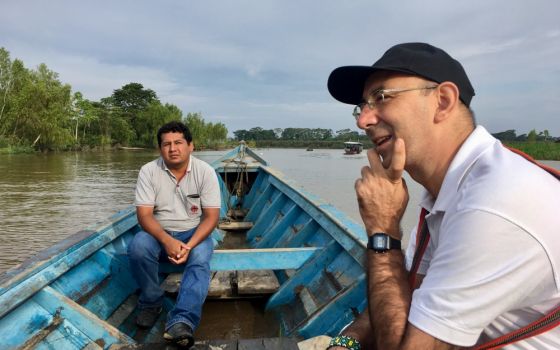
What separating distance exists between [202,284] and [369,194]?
5.66ft

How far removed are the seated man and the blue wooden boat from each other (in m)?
0.19

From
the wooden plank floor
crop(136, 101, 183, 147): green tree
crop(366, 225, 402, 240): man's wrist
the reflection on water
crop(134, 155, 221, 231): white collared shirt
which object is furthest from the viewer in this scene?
crop(136, 101, 183, 147): green tree

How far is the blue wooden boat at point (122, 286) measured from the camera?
7.09 ft

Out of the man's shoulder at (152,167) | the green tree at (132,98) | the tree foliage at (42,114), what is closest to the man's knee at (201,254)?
the man's shoulder at (152,167)

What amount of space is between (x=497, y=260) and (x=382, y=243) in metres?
0.48

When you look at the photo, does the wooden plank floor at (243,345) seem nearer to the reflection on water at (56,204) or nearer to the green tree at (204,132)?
the reflection on water at (56,204)

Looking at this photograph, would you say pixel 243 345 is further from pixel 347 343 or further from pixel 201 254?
pixel 201 254

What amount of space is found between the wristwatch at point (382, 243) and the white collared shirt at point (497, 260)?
0.29 metres

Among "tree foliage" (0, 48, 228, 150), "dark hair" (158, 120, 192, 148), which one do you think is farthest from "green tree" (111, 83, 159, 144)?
"dark hair" (158, 120, 192, 148)

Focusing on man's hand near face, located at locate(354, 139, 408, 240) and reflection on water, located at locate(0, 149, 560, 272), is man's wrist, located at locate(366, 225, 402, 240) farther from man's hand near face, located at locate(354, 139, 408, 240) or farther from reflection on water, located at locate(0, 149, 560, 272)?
reflection on water, located at locate(0, 149, 560, 272)

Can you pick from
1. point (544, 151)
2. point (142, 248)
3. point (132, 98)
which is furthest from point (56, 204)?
point (132, 98)

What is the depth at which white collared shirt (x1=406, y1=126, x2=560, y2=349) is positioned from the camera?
0.88 metres

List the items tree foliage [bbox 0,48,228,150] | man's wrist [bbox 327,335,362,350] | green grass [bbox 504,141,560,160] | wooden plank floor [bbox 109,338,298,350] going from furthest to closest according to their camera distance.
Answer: tree foliage [bbox 0,48,228,150]
green grass [bbox 504,141,560,160]
wooden plank floor [bbox 109,338,298,350]
man's wrist [bbox 327,335,362,350]

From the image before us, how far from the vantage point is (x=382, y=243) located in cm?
135
